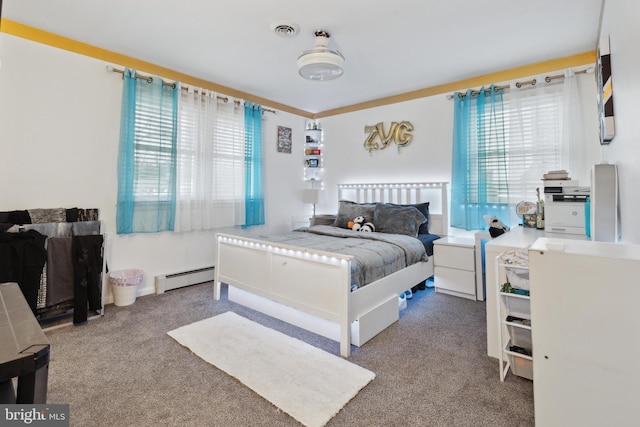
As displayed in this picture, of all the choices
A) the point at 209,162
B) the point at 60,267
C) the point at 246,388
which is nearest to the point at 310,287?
the point at 246,388

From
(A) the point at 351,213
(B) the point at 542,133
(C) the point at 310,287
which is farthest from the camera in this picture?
(A) the point at 351,213

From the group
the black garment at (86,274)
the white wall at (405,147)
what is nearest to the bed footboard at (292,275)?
the black garment at (86,274)

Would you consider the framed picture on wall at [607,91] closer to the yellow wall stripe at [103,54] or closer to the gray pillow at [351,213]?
the gray pillow at [351,213]

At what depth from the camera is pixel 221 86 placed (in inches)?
151

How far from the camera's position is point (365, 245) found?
2723 mm

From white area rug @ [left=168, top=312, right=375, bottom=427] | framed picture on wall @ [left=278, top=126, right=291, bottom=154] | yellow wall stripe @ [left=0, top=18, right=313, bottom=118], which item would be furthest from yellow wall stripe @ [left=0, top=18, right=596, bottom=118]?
white area rug @ [left=168, top=312, right=375, bottom=427]

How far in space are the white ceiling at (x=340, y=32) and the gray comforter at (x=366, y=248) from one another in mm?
1858

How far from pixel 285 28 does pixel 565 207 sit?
2.67 meters

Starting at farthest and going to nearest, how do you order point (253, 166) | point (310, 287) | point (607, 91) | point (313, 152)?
point (313, 152) < point (253, 166) < point (310, 287) < point (607, 91)

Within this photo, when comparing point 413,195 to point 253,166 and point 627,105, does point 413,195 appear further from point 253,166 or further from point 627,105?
point 627,105

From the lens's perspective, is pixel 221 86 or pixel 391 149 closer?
pixel 221 86

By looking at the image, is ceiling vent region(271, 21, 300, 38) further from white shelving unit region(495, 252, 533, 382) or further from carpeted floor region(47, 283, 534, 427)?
carpeted floor region(47, 283, 534, 427)

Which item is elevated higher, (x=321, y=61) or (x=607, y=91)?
(x=321, y=61)

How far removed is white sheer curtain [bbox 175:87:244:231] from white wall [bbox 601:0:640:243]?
11.8 feet
